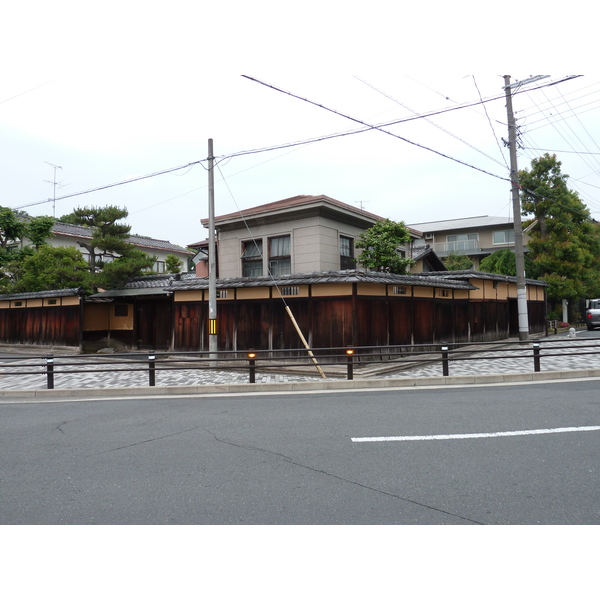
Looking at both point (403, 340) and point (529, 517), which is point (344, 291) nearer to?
point (403, 340)

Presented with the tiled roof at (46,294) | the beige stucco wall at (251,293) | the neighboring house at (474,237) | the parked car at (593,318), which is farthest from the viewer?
the neighboring house at (474,237)

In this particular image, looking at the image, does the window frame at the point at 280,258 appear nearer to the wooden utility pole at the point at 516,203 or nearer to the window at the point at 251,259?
the window at the point at 251,259

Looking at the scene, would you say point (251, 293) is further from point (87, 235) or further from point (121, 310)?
point (87, 235)

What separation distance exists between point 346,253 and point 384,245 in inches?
74.6

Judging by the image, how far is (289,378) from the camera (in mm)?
12977

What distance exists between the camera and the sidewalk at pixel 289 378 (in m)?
10.9

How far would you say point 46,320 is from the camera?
22.8 m

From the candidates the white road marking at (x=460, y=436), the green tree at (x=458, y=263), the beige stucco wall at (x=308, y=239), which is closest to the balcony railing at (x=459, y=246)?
the green tree at (x=458, y=263)

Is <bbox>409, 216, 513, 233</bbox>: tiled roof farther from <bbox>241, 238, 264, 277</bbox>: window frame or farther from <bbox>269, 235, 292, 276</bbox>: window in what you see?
<bbox>269, 235, 292, 276</bbox>: window

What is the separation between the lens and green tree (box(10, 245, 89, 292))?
2333 centimetres

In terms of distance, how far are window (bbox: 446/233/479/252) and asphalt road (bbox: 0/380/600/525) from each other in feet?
121

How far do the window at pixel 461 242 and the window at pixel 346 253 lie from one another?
1049 inches

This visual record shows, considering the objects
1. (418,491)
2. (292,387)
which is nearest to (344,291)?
(292,387)

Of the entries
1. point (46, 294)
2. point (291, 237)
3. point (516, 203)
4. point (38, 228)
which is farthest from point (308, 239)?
point (38, 228)
